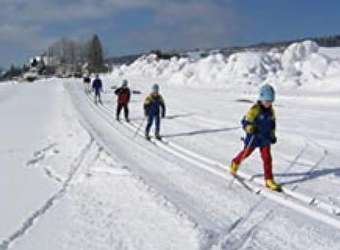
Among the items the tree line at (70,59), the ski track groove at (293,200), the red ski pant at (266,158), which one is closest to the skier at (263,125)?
the red ski pant at (266,158)

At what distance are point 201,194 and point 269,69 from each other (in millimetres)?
40898

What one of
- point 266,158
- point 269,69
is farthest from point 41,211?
point 269,69

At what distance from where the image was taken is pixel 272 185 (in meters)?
9.80

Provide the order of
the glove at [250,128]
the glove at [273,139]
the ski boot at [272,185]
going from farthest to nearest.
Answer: the glove at [273,139], the glove at [250,128], the ski boot at [272,185]

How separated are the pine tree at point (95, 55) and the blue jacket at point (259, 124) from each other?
134m

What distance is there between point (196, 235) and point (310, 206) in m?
2.34

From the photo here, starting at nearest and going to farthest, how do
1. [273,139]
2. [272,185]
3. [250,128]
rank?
[272,185]
[250,128]
[273,139]

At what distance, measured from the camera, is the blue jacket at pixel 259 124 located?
10086mm

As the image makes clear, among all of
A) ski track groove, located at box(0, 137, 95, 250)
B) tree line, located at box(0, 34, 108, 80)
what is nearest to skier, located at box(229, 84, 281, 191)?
ski track groove, located at box(0, 137, 95, 250)

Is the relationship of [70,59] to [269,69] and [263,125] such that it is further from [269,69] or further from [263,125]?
[263,125]

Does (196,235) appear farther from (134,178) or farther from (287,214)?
(134,178)

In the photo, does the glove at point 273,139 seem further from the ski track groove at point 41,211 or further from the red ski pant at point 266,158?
the ski track groove at point 41,211

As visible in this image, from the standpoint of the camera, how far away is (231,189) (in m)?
9.83

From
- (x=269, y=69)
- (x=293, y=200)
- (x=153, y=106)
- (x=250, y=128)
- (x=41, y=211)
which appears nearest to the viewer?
(x=41, y=211)
